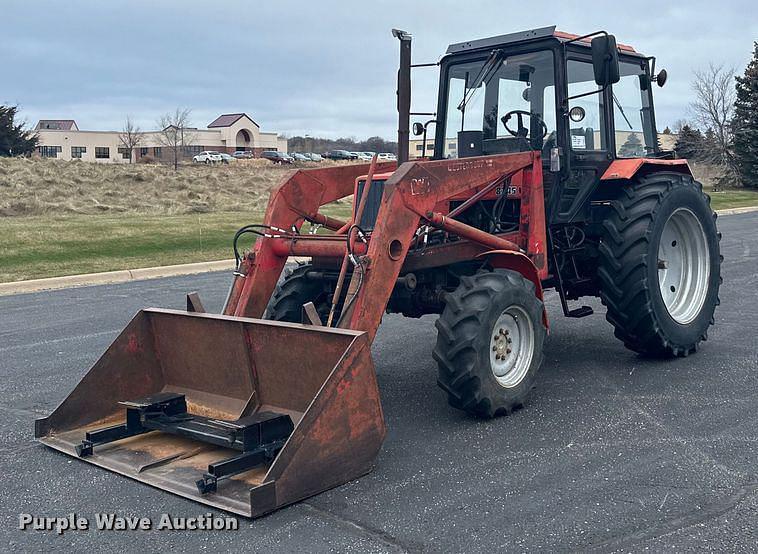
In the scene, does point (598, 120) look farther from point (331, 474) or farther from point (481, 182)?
point (331, 474)

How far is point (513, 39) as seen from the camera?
732 centimetres

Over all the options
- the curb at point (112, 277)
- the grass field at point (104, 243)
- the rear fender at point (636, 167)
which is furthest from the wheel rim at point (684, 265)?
the grass field at point (104, 243)

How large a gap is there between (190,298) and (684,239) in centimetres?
479

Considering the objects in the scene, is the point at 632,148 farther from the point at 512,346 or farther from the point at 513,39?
the point at 512,346

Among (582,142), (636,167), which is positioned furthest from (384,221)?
(636,167)

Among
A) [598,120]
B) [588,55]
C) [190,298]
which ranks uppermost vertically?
[588,55]

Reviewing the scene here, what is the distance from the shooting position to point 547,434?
5.61 metres

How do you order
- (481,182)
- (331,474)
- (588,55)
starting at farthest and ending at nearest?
(588,55) < (481,182) < (331,474)

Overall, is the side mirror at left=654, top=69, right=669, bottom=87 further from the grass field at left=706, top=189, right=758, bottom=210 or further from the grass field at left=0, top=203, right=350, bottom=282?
the grass field at left=706, top=189, right=758, bottom=210

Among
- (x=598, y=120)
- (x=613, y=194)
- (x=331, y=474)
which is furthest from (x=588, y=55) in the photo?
(x=331, y=474)

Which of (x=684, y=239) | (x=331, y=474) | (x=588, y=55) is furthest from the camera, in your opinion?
(x=684, y=239)

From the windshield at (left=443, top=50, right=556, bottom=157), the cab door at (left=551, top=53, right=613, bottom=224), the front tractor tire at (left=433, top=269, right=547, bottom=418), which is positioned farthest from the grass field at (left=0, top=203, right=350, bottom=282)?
the front tractor tire at (left=433, top=269, right=547, bottom=418)

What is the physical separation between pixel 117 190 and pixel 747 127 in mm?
29147

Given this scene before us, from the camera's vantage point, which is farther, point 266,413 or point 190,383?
point 190,383
